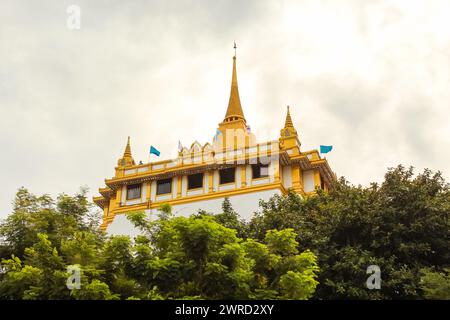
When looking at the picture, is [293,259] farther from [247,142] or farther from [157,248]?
[247,142]

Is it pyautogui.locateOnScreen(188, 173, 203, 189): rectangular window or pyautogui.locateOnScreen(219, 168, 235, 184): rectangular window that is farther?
pyautogui.locateOnScreen(188, 173, 203, 189): rectangular window

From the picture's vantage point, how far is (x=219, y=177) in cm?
3944

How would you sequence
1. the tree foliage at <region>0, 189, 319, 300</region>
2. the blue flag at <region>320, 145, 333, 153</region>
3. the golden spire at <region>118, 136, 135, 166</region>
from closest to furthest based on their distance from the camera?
1. the tree foliage at <region>0, 189, 319, 300</region>
2. the blue flag at <region>320, 145, 333, 153</region>
3. the golden spire at <region>118, 136, 135, 166</region>

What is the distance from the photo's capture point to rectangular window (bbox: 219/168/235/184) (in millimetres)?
39125

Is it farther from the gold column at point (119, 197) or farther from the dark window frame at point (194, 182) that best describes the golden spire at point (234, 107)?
the gold column at point (119, 197)

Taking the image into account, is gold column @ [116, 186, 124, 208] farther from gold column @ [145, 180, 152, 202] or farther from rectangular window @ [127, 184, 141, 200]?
gold column @ [145, 180, 152, 202]

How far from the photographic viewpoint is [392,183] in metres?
25.1

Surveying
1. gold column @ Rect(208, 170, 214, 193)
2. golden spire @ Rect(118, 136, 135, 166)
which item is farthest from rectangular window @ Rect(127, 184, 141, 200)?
gold column @ Rect(208, 170, 214, 193)

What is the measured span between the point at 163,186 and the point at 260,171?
664 centimetres

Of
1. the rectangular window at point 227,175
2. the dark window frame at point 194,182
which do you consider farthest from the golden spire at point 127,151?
the rectangular window at point 227,175

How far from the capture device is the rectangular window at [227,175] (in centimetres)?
3912

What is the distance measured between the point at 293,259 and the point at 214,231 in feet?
8.06

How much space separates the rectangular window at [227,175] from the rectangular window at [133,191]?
5.80 metres
